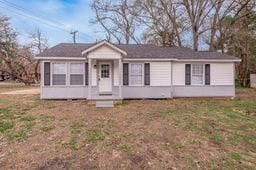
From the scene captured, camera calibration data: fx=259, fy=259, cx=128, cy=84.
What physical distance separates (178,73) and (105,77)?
4666 millimetres

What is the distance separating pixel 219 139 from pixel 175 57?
8.87m

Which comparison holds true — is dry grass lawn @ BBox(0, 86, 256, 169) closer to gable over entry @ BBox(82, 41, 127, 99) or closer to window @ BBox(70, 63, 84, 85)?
gable over entry @ BBox(82, 41, 127, 99)

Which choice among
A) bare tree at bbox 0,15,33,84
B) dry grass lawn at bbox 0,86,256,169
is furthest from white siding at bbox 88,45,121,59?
bare tree at bbox 0,15,33,84

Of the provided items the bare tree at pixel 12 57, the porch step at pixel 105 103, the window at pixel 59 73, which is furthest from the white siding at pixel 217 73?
the bare tree at pixel 12 57

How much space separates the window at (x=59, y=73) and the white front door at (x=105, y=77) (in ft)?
6.92

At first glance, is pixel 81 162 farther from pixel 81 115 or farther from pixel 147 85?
pixel 147 85

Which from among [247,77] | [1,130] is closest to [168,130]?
[1,130]

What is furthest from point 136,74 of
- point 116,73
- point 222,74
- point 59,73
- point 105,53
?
point 222,74

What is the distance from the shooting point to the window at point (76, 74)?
15352mm

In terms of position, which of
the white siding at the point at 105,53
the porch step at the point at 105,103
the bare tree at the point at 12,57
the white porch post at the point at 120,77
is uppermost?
the bare tree at the point at 12,57

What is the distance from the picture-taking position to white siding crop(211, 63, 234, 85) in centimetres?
1683

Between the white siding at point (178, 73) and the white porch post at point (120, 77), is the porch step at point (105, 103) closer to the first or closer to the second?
the white porch post at point (120, 77)

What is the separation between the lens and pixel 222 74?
16906mm

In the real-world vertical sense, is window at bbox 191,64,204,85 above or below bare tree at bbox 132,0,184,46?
below
